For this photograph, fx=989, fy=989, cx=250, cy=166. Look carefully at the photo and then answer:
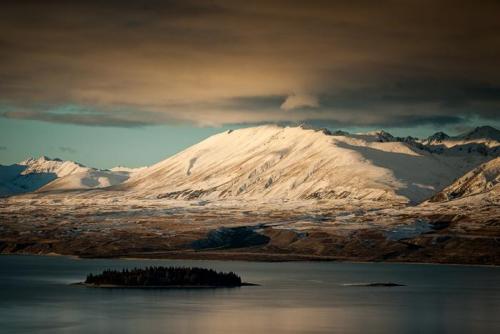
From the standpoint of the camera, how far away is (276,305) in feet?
602

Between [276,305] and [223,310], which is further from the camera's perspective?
[276,305]

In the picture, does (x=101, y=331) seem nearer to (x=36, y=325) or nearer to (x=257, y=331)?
(x=36, y=325)

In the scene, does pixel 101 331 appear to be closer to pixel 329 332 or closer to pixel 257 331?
pixel 257 331

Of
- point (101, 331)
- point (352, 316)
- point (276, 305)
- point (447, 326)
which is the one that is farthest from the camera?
point (276, 305)

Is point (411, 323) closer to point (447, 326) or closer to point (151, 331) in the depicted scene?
point (447, 326)

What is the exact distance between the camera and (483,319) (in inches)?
6501

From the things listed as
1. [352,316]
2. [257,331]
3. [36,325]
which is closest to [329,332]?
[257,331]

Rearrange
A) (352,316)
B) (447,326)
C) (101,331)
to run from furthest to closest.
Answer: (352,316)
(447,326)
(101,331)

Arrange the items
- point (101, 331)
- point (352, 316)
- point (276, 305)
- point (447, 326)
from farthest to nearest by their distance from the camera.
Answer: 1. point (276, 305)
2. point (352, 316)
3. point (447, 326)
4. point (101, 331)

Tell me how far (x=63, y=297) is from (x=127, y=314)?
34284 mm

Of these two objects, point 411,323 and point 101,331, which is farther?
point 411,323

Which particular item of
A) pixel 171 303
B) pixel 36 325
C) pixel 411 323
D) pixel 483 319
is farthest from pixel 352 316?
pixel 36 325

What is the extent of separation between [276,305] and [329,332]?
39.2 m

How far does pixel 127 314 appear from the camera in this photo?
164625 millimetres
